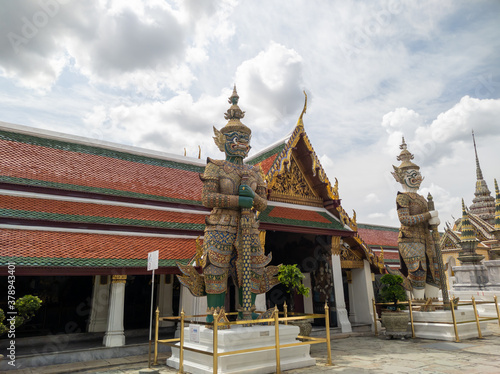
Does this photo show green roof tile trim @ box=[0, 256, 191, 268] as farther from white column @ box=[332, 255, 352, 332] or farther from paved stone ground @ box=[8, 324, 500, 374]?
white column @ box=[332, 255, 352, 332]

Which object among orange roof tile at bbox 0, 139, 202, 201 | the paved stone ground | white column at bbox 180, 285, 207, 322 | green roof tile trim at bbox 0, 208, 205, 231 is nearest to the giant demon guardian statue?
the paved stone ground

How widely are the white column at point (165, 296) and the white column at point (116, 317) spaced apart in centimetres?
304

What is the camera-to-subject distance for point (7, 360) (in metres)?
6.75

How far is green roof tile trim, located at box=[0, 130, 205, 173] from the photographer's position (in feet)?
33.7

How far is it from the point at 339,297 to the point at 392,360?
13.3 feet

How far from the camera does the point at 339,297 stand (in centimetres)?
1058

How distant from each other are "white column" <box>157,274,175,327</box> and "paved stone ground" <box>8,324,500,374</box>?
348 centimetres

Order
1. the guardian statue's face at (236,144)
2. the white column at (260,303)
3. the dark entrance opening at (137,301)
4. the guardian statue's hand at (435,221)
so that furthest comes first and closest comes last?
the dark entrance opening at (137,301)
the guardian statue's hand at (435,221)
the white column at (260,303)
the guardian statue's face at (236,144)

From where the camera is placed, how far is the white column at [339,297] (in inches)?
405

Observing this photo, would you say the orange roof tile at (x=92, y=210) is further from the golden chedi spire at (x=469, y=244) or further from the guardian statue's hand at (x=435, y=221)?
the golden chedi spire at (x=469, y=244)

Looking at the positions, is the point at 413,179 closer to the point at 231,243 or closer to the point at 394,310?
the point at 394,310

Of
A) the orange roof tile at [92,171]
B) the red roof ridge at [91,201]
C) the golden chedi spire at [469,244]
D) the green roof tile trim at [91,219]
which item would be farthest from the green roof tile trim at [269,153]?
the golden chedi spire at [469,244]

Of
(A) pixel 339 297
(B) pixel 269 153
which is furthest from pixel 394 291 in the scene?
(B) pixel 269 153

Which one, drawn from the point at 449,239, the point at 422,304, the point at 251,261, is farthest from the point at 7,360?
the point at 449,239
